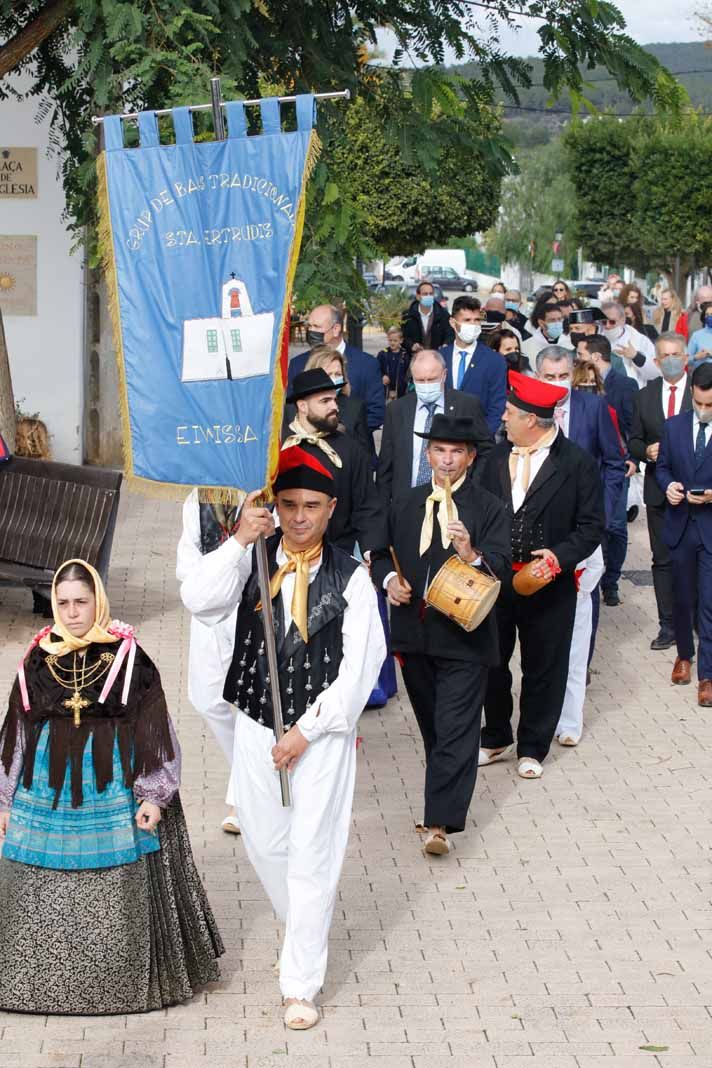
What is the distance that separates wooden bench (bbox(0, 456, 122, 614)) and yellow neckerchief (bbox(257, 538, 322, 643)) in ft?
18.0

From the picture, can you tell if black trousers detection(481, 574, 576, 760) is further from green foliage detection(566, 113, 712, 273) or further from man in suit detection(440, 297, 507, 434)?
green foliage detection(566, 113, 712, 273)

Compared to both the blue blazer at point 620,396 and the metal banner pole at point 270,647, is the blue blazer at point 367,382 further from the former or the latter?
the metal banner pole at point 270,647

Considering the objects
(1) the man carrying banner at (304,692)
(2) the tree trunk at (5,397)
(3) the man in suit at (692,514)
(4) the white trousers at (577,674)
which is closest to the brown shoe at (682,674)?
(3) the man in suit at (692,514)

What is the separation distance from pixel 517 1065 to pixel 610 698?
16.5ft

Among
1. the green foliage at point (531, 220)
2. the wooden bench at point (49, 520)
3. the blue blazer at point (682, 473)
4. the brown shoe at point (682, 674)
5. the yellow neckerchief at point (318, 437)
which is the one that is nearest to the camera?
the yellow neckerchief at point (318, 437)

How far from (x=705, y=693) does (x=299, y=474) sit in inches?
205

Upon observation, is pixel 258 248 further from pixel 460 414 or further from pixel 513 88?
pixel 513 88

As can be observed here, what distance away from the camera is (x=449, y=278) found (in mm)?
73562

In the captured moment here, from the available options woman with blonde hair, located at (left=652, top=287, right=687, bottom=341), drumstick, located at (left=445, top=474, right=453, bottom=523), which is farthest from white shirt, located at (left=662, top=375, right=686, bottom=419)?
woman with blonde hair, located at (left=652, top=287, right=687, bottom=341)

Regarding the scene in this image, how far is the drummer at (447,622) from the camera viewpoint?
7727mm

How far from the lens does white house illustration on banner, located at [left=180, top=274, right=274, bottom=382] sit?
592cm

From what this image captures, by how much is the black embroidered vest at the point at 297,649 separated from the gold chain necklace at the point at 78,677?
49cm

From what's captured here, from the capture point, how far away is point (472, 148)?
12.1 metres

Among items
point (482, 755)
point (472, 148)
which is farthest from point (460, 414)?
point (472, 148)
